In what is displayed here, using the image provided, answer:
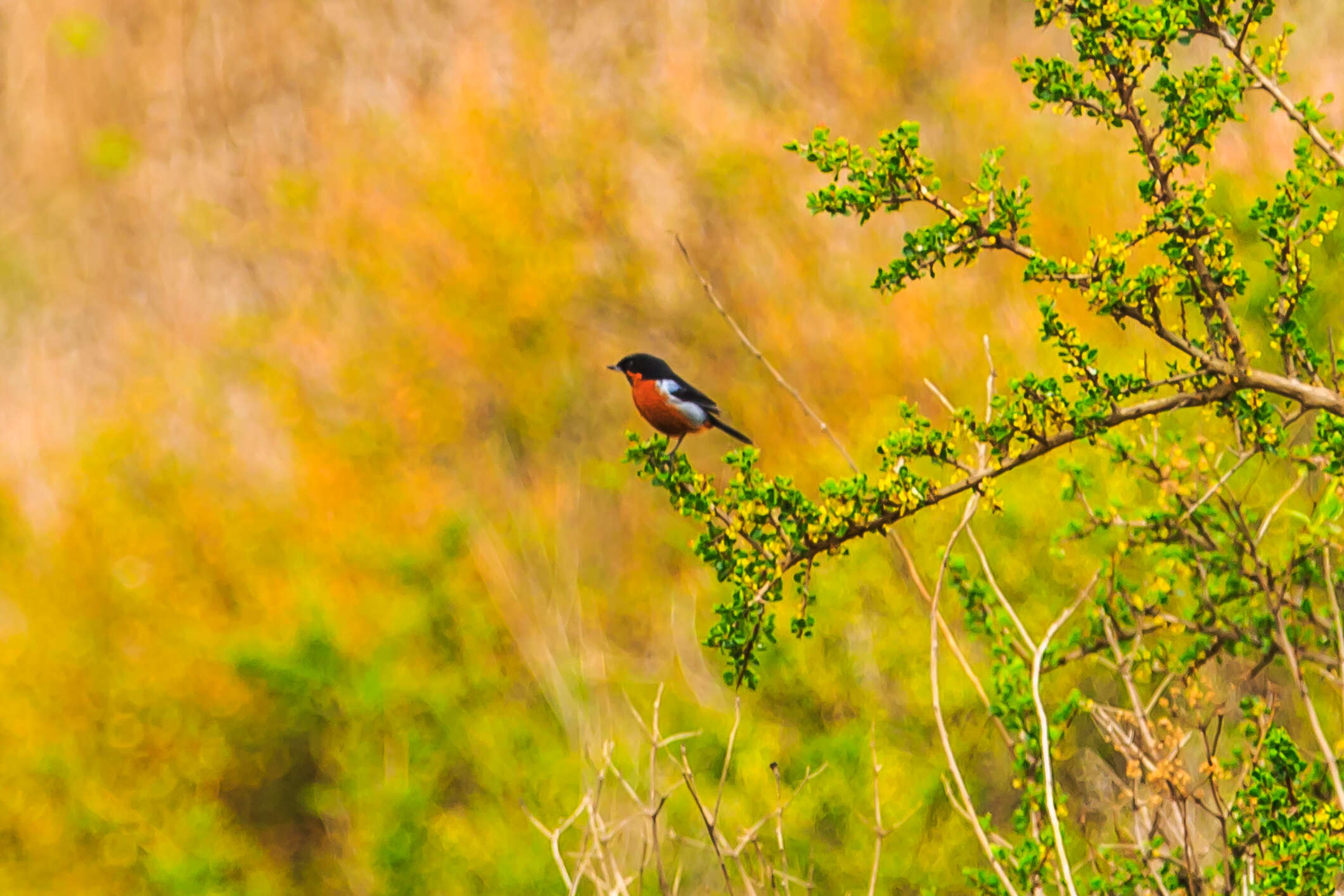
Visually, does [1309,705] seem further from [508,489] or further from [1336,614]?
[508,489]

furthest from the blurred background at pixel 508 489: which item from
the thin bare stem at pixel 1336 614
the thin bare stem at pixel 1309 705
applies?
the thin bare stem at pixel 1309 705

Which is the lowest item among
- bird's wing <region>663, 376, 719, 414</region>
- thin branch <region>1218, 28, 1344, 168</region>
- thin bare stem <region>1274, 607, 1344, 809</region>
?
thin bare stem <region>1274, 607, 1344, 809</region>

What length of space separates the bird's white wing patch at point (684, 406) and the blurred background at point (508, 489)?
8.53 feet

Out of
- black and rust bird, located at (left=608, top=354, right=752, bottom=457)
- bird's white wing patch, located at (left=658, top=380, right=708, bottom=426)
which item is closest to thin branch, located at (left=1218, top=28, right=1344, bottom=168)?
black and rust bird, located at (left=608, top=354, right=752, bottom=457)

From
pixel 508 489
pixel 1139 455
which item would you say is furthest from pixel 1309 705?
pixel 508 489

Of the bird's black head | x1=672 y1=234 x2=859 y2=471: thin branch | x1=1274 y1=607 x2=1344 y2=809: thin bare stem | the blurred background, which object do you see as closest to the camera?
x1=1274 y1=607 x2=1344 y2=809: thin bare stem

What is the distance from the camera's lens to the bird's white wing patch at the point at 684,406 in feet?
18.2

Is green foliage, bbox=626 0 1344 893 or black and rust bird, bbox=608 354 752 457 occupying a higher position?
black and rust bird, bbox=608 354 752 457

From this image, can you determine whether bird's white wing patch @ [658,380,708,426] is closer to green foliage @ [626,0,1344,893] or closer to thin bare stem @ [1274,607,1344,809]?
green foliage @ [626,0,1344,893]

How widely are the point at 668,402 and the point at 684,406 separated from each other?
67 millimetres

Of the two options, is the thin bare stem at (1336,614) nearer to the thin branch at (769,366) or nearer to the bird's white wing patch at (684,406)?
the thin branch at (769,366)

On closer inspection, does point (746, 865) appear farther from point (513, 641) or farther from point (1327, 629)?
point (1327, 629)

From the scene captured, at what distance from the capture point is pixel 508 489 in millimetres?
13820

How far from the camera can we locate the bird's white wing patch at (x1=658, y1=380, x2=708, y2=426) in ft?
18.2
